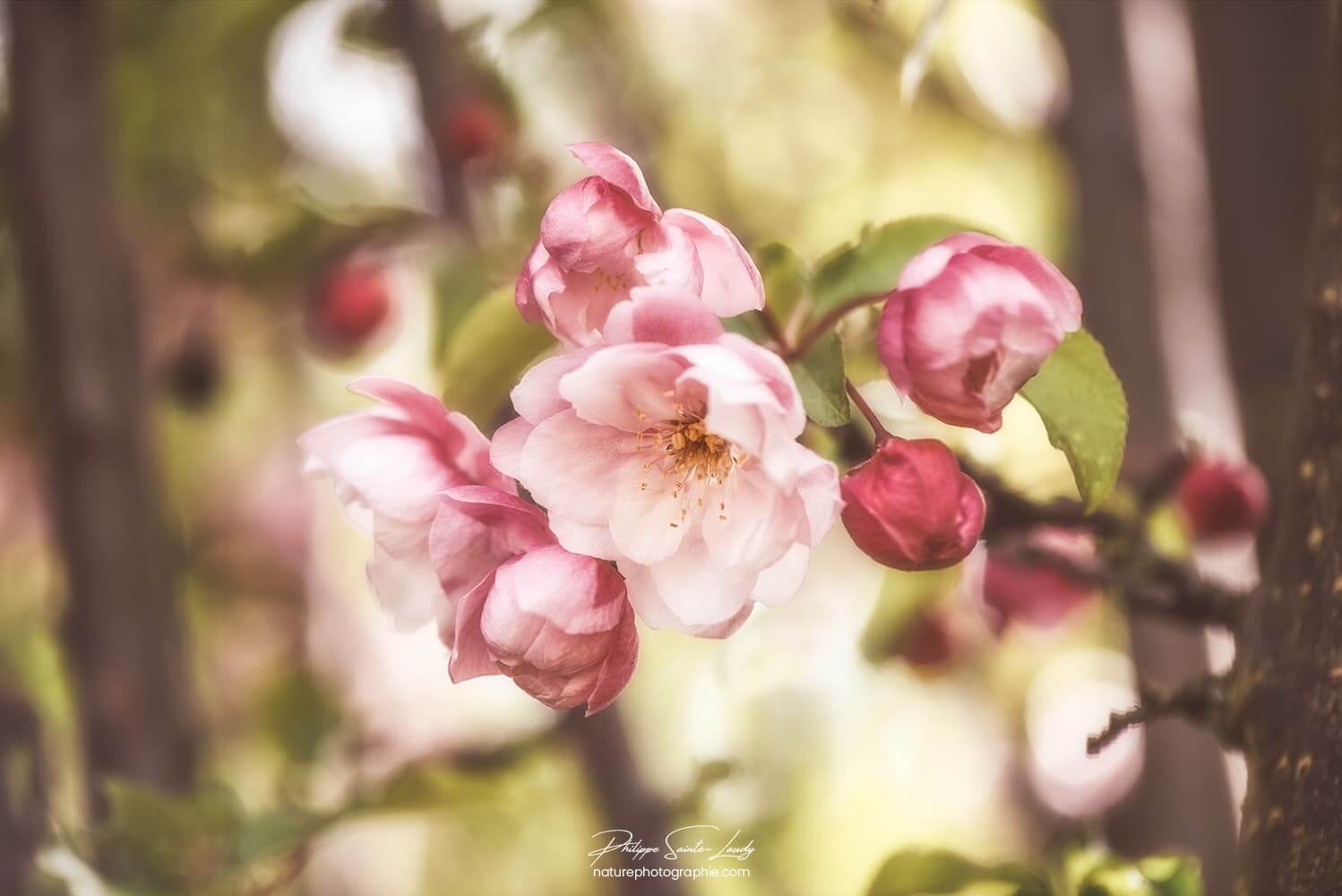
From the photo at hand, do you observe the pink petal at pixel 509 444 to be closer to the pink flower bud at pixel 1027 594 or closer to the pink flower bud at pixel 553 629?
the pink flower bud at pixel 553 629

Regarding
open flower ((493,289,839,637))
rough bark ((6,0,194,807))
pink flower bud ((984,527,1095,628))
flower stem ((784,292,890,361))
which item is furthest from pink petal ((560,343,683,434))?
rough bark ((6,0,194,807))

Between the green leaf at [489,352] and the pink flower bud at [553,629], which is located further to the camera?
the green leaf at [489,352]

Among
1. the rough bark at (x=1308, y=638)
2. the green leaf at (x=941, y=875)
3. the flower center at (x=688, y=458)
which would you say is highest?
the flower center at (x=688, y=458)

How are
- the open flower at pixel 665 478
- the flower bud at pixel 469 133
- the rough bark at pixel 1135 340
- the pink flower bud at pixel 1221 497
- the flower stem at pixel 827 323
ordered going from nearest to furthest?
the open flower at pixel 665 478 → the flower stem at pixel 827 323 → the pink flower bud at pixel 1221 497 → the rough bark at pixel 1135 340 → the flower bud at pixel 469 133

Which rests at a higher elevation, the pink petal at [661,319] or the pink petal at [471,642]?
the pink petal at [661,319]

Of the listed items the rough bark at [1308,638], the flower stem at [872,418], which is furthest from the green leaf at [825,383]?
the rough bark at [1308,638]

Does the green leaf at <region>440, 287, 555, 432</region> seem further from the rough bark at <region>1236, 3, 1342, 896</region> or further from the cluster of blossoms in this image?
the rough bark at <region>1236, 3, 1342, 896</region>

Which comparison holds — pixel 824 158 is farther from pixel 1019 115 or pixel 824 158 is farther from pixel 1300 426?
pixel 1300 426
